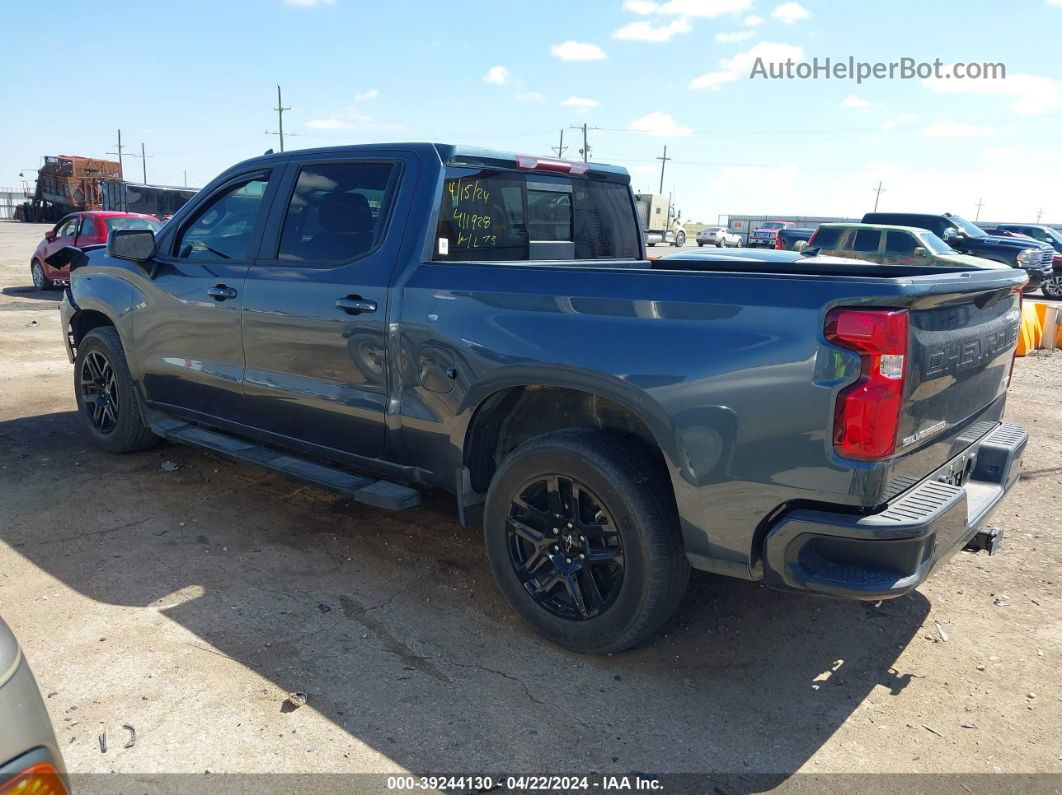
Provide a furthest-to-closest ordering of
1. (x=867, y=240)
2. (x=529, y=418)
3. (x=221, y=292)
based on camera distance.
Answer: (x=867, y=240) → (x=221, y=292) → (x=529, y=418)

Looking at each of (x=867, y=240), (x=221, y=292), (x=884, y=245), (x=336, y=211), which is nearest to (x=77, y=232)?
(x=221, y=292)

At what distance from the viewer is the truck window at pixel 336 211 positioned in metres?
3.99

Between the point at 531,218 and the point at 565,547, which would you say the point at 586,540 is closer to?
the point at 565,547

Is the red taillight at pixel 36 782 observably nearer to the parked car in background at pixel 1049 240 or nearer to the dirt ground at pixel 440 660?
the dirt ground at pixel 440 660

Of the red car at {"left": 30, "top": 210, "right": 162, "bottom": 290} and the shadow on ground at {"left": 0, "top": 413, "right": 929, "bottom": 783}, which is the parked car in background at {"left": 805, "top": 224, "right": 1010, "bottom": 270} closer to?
the red car at {"left": 30, "top": 210, "right": 162, "bottom": 290}

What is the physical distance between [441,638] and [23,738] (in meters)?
2.08

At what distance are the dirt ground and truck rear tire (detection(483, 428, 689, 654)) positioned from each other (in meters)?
0.20

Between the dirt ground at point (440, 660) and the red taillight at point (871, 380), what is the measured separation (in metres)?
1.11

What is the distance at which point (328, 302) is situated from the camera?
3.97 m

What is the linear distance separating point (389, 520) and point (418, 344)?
4.88 ft

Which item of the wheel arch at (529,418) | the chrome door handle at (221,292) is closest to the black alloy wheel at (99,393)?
the chrome door handle at (221,292)

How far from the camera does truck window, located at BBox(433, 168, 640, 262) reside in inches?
155

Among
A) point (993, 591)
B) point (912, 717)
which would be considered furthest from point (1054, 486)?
point (912, 717)

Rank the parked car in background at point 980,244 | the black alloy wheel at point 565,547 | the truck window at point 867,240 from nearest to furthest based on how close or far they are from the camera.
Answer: the black alloy wheel at point 565,547, the truck window at point 867,240, the parked car in background at point 980,244
